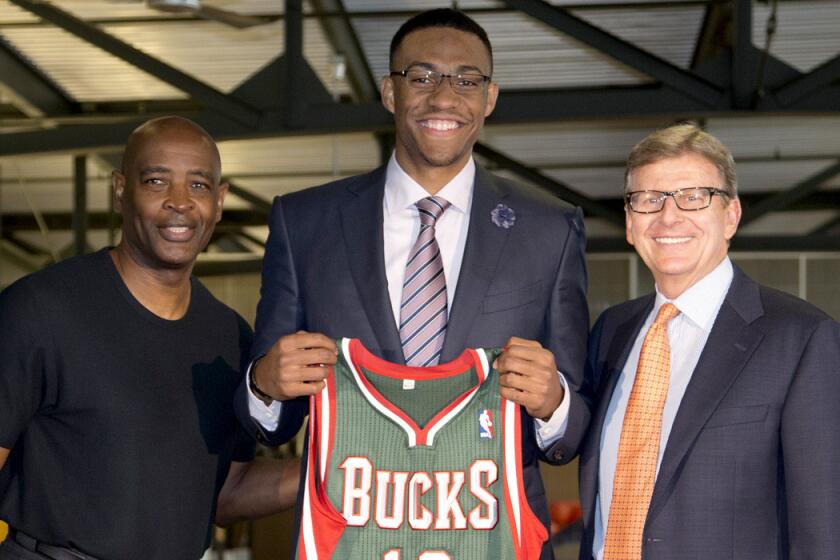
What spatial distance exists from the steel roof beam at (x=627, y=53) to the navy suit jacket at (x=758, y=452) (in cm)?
623

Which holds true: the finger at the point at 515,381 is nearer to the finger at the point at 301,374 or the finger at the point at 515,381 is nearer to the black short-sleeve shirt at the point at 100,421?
the finger at the point at 301,374

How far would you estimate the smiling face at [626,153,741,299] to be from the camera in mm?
2494

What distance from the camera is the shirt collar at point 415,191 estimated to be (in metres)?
2.65

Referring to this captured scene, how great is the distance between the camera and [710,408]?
2400 mm

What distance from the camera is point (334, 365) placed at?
243 centimetres

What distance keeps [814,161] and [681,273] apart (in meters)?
10.6

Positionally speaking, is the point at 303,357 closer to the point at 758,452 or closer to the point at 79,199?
the point at 758,452

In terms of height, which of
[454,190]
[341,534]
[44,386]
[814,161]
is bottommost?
[341,534]

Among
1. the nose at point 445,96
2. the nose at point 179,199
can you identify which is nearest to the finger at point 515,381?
the nose at point 445,96

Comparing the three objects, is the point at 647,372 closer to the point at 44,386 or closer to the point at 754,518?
the point at 754,518

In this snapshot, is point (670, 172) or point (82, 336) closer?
point (670, 172)

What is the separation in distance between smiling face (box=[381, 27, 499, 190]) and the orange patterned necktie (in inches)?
24.1

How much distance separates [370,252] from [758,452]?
95cm

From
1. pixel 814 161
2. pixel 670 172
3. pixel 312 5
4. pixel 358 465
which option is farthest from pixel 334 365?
pixel 814 161
